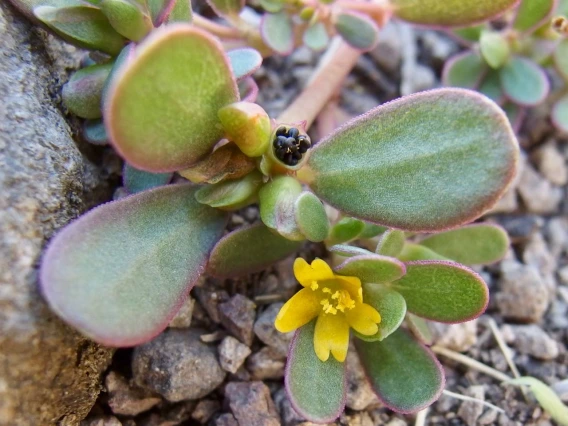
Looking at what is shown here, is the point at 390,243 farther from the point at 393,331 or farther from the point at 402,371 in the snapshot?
the point at 402,371

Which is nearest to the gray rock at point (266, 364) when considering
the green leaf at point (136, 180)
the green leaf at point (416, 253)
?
the green leaf at point (416, 253)

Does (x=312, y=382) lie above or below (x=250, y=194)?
below

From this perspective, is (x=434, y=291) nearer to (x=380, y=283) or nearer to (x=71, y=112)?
(x=380, y=283)

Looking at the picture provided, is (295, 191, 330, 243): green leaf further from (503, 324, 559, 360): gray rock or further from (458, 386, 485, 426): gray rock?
(503, 324, 559, 360): gray rock

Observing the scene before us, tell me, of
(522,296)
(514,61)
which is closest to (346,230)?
(522,296)

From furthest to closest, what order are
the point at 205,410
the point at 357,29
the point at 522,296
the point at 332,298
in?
the point at 522,296 < the point at 357,29 < the point at 205,410 < the point at 332,298
